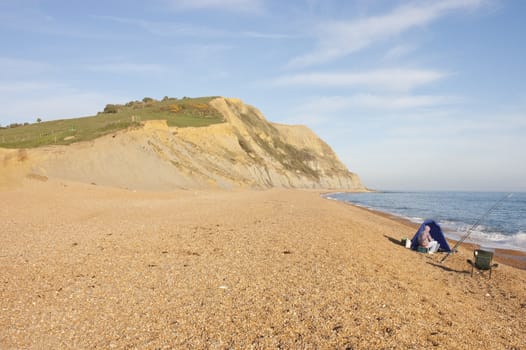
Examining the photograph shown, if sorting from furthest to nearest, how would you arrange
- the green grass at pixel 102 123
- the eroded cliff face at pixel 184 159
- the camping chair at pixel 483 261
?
the green grass at pixel 102 123 < the eroded cliff face at pixel 184 159 < the camping chair at pixel 483 261

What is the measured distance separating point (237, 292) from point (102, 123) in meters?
44.1

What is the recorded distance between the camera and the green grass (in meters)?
34.9

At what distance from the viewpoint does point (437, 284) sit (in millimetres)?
8531

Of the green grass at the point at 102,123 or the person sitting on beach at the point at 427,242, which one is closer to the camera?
the person sitting on beach at the point at 427,242

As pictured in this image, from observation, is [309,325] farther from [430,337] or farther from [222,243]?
[222,243]

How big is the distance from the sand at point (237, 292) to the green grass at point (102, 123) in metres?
25.8

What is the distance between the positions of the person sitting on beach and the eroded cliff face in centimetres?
2331

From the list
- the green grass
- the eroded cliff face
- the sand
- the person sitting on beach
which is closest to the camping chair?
the sand

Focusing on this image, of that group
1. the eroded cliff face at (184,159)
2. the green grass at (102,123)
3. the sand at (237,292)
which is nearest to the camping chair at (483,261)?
the sand at (237,292)

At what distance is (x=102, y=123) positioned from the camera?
44812mm

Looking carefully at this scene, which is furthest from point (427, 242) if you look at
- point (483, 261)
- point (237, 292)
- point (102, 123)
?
point (102, 123)

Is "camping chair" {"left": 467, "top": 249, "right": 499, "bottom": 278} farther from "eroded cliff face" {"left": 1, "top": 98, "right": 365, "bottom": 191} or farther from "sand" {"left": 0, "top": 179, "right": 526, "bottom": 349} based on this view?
"eroded cliff face" {"left": 1, "top": 98, "right": 365, "bottom": 191}

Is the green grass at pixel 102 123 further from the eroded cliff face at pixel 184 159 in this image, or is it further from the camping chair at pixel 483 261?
the camping chair at pixel 483 261

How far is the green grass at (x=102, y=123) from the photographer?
115 feet
